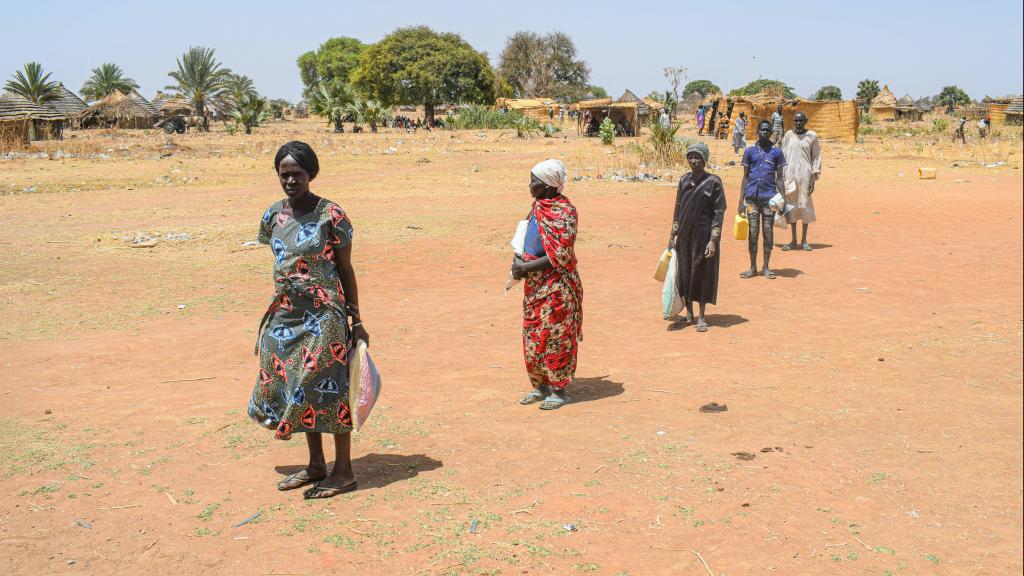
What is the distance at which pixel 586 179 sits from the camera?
1947 centimetres

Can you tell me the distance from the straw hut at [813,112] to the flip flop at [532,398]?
2705 cm

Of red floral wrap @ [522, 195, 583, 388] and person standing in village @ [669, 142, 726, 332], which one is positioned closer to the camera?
red floral wrap @ [522, 195, 583, 388]

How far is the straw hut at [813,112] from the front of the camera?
30922mm

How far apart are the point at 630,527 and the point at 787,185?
24.4ft

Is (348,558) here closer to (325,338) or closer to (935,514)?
(325,338)

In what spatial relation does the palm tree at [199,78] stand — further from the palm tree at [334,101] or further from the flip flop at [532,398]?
the flip flop at [532,398]

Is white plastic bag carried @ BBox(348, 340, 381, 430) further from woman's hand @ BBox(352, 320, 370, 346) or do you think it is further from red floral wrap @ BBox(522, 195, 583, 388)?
red floral wrap @ BBox(522, 195, 583, 388)

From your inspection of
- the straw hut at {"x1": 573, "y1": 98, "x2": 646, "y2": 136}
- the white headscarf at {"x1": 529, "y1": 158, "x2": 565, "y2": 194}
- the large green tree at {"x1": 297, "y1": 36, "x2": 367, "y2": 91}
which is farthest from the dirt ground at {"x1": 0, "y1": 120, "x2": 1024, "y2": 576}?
the large green tree at {"x1": 297, "y1": 36, "x2": 367, "y2": 91}

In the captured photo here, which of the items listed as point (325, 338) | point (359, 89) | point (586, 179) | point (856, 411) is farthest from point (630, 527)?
point (359, 89)

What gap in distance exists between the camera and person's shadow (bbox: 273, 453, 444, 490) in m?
4.41

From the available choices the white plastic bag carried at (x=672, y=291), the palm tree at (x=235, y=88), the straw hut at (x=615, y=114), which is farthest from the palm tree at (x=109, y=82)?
the white plastic bag carried at (x=672, y=291)

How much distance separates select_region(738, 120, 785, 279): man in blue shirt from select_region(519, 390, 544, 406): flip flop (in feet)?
14.1

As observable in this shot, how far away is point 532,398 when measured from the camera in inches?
221

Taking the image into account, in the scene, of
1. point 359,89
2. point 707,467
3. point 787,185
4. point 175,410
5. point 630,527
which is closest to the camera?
point 630,527
